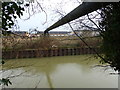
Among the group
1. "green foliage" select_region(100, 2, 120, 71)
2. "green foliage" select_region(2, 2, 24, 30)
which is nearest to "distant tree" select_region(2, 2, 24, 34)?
"green foliage" select_region(2, 2, 24, 30)

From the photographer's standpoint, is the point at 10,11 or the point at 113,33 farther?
the point at 113,33

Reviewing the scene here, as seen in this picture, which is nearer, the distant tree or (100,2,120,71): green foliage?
the distant tree

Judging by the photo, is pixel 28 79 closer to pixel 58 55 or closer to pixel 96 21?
pixel 96 21

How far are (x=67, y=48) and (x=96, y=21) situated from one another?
6.56 m

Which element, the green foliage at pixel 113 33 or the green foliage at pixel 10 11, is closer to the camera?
the green foliage at pixel 10 11

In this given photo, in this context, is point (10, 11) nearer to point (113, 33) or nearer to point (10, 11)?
point (10, 11)

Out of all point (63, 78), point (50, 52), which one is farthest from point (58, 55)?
point (63, 78)

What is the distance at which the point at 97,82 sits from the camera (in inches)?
142

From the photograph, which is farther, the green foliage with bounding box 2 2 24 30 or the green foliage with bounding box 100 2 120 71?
the green foliage with bounding box 100 2 120 71

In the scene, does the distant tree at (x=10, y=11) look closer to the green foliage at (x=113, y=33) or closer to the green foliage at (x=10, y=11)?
the green foliage at (x=10, y=11)

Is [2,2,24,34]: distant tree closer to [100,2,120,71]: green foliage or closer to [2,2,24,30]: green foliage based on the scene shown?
[2,2,24,30]: green foliage

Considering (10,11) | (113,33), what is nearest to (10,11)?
(10,11)

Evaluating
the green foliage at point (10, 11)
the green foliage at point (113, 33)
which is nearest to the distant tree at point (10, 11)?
the green foliage at point (10, 11)

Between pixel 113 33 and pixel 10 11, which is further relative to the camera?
pixel 113 33
